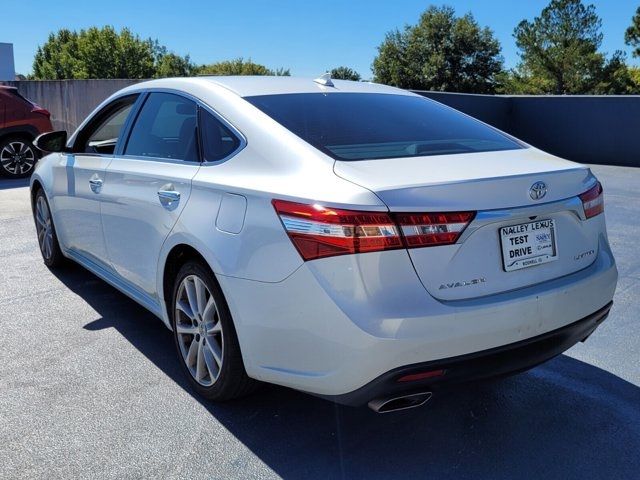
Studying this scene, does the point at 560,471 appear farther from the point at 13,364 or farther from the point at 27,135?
the point at 27,135

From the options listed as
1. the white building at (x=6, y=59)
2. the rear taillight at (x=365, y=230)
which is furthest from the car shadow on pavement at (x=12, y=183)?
the white building at (x=6, y=59)

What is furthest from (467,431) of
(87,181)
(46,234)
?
(46,234)

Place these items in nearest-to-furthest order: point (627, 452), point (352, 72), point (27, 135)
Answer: point (627, 452) < point (27, 135) < point (352, 72)

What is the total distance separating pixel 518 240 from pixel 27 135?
1061cm

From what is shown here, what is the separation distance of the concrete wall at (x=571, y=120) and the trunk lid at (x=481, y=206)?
471 inches

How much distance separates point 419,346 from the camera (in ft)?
7.61

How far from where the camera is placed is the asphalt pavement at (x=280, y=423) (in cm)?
262

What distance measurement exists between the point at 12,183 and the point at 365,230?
10.1 m

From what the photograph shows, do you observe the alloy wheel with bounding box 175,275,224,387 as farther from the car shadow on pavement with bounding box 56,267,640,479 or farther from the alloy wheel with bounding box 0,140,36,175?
the alloy wheel with bounding box 0,140,36,175

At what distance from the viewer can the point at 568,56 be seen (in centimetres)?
5588

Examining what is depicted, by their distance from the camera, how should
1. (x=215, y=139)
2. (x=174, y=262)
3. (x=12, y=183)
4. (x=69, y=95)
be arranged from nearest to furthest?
(x=215, y=139)
(x=174, y=262)
(x=12, y=183)
(x=69, y=95)

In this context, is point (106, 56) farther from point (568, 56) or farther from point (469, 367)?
point (469, 367)

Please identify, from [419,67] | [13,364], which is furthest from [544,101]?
[419,67]

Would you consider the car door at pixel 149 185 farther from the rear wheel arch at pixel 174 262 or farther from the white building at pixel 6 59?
the white building at pixel 6 59
